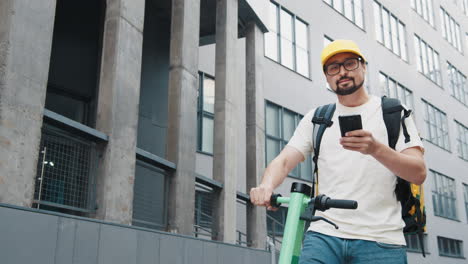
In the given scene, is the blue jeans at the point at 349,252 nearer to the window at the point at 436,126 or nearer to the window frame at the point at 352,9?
the window frame at the point at 352,9

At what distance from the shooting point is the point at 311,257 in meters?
2.44

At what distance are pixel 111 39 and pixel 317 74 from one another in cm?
1677

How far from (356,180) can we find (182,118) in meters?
7.83

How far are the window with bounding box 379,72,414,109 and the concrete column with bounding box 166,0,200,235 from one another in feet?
67.3

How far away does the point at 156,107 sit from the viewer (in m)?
14.7

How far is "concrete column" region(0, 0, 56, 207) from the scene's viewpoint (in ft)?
19.3

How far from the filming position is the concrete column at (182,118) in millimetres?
9883

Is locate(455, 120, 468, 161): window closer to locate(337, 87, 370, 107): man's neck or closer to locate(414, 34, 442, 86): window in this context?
locate(414, 34, 442, 86): window

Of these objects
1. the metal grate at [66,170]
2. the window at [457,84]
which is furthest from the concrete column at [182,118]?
the window at [457,84]

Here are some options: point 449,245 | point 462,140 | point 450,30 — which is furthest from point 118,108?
point 450,30

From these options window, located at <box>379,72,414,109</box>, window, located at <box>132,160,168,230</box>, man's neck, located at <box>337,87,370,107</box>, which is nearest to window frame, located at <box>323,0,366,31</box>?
window, located at <box>379,72,414,109</box>

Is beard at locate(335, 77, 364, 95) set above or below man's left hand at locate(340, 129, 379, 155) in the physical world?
above

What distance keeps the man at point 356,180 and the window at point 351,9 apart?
23973 mm

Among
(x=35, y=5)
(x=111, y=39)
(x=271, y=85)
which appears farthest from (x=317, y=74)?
(x=35, y=5)
